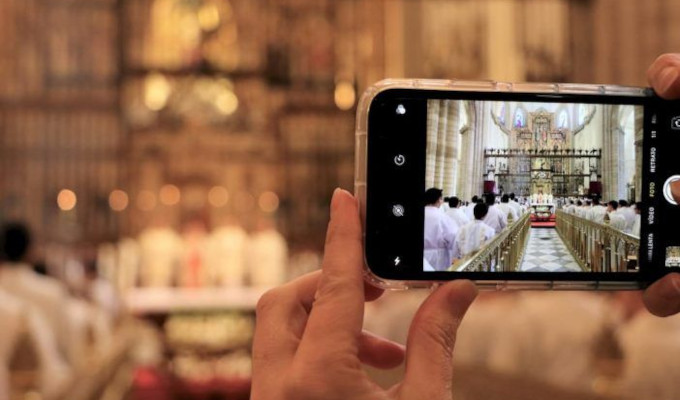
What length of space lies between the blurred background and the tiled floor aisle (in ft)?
15.4

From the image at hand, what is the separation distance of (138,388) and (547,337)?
10.2 feet

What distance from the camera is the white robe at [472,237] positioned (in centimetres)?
78

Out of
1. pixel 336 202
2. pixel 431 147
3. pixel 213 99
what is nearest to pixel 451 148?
pixel 431 147

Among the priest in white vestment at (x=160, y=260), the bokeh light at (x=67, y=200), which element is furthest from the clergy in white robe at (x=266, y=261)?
the bokeh light at (x=67, y=200)

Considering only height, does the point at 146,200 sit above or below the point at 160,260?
above

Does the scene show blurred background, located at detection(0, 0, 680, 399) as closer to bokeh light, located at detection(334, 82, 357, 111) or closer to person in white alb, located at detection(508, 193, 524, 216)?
bokeh light, located at detection(334, 82, 357, 111)

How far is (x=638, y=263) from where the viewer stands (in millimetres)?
821

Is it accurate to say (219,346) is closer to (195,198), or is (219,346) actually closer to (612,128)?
(195,198)

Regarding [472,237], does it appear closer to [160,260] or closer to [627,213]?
[627,213]

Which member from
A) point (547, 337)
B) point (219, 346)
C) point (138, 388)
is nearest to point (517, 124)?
point (547, 337)

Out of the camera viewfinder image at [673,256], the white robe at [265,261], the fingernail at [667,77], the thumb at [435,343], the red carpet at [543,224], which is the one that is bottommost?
the white robe at [265,261]

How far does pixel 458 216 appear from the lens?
30.8 inches

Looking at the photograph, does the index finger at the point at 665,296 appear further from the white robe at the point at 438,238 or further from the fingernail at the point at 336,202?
the fingernail at the point at 336,202

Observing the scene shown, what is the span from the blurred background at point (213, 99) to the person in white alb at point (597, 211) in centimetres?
466
